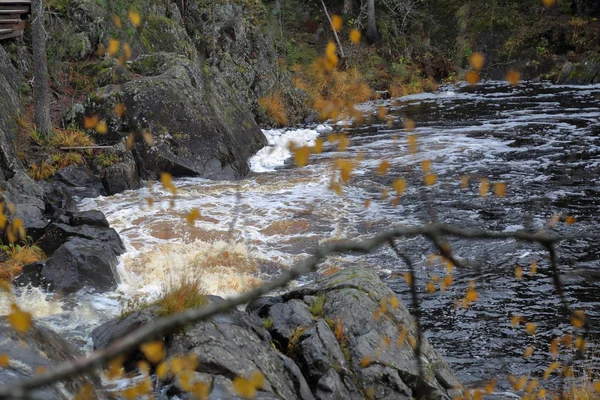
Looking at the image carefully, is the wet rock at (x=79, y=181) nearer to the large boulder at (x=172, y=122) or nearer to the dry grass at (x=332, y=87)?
the large boulder at (x=172, y=122)

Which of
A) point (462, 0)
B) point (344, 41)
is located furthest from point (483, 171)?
point (462, 0)

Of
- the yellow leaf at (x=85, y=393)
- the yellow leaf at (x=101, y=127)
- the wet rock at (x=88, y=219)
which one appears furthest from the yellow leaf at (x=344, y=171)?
the yellow leaf at (x=101, y=127)

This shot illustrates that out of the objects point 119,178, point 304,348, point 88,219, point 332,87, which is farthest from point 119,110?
point 332,87

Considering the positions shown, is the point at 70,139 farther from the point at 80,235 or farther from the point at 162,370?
the point at 162,370

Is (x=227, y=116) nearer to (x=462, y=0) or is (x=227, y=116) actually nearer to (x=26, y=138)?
(x=26, y=138)

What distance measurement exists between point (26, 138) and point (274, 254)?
634 cm

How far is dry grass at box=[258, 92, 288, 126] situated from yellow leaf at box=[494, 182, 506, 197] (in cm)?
1059

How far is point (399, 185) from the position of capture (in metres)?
12.4

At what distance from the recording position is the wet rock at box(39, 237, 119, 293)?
7.29 m

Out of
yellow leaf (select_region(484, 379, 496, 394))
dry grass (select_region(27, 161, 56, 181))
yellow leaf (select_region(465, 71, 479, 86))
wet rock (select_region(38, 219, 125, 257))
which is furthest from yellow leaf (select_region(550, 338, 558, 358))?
dry grass (select_region(27, 161, 56, 181))

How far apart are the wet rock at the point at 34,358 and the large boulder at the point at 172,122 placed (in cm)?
870

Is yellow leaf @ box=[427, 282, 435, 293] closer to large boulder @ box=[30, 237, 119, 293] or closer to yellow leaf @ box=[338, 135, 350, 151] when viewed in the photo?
large boulder @ box=[30, 237, 119, 293]

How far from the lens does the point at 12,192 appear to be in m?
9.23

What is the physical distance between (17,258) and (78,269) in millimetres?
982
